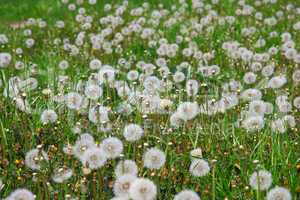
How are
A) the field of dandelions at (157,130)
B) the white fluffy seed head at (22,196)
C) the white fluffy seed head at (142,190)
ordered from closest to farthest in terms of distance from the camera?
the white fluffy seed head at (142,190) < the white fluffy seed head at (22,196) < the field of dandelions at (157,130)

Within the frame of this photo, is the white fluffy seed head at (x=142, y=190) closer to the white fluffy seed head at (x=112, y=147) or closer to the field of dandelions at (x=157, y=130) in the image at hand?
the field of dandelions at (x=157, y=130)

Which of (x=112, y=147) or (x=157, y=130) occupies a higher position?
(x=112, y=147)

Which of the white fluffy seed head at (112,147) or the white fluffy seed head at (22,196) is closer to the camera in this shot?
the white fluffy seed head at (22,196)

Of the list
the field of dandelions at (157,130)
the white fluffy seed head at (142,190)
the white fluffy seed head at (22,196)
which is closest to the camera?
the white fluffy seed head at (142,190)

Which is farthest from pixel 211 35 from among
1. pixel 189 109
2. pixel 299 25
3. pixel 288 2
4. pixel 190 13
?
pixel 189 109

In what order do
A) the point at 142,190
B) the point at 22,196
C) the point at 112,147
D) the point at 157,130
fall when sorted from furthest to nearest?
the point at 157,130, the point at 112,147, the point at 22,196, the point at 142,190

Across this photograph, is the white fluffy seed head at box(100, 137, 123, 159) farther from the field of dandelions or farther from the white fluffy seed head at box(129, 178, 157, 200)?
the white fluffy seed head at box(129, 178, 157, 200)

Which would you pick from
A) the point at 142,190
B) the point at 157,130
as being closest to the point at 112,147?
the point at 142,190

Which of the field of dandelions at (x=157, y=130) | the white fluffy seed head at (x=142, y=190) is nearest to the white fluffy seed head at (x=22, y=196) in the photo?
the field of dandelions at (x=157, y=130)

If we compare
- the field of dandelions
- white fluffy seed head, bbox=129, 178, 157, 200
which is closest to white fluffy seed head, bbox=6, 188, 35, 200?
the field of dandelions

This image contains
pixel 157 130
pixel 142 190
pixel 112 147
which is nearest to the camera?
pixel 142 190

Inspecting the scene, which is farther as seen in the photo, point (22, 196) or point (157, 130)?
point (157, 130)

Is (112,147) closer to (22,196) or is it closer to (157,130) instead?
(22,196)
